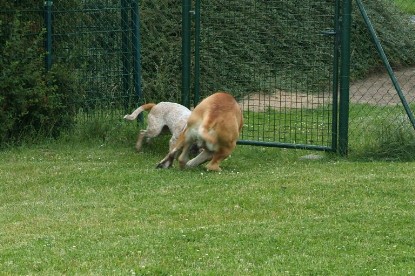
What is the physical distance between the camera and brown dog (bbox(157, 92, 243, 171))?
10.4 metres

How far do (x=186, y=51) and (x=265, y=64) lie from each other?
6.65 ft

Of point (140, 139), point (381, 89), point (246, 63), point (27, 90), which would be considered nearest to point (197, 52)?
point (140, 139)

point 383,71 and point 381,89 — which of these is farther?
point 383,71

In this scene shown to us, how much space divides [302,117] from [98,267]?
21.5 ft

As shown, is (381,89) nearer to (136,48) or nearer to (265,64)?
(265,64)

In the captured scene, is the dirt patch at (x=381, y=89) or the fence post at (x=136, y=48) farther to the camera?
the dirt patch at (x=381, y=89)

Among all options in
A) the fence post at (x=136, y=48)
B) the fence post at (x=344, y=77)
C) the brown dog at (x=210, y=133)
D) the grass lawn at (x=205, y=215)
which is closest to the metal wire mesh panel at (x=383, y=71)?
the fence post at (x=344, y=77)

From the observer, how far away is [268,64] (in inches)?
557

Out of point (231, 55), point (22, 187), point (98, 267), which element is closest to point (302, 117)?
point (231, 55)

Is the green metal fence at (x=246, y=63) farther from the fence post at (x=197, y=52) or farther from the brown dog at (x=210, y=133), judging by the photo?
the brown dog at (x=210, y=133)

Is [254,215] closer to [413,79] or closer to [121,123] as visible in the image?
[121,123]

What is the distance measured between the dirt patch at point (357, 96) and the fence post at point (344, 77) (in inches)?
29.6

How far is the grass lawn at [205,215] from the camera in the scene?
7035mm

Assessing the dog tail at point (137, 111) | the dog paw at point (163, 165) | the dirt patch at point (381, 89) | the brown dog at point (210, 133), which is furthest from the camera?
the dirt patch at point (381, 89)
